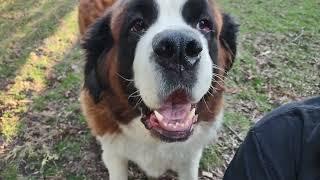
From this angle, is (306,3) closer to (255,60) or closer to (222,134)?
(255,60)

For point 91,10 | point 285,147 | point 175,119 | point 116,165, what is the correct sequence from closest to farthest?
1. point 285,147
2. point 175,119
3. point 116,165
4. point 91,10

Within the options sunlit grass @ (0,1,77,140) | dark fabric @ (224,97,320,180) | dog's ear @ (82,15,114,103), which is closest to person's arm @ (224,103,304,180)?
dark fabric @ (224,97,320,180)

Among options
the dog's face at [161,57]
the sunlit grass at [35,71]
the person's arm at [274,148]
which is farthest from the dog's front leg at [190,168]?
the sunlit grass at [35,71]

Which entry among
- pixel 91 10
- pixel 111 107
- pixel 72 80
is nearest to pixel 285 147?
pixel 111 107

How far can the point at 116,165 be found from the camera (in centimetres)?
348

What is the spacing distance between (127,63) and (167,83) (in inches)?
17.1

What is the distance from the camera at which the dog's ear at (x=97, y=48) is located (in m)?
3.12

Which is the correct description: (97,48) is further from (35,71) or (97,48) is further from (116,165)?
(35,71)

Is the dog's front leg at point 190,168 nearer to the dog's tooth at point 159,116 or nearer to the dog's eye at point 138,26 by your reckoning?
the dog's tooth at point 159,116

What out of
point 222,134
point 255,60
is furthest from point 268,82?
point 222,134

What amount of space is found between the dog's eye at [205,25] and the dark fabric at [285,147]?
0.65 meters

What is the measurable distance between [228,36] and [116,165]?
46.6 inches

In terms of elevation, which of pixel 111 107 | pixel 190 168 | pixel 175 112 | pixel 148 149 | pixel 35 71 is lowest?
pixel 35 71

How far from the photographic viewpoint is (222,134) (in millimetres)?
4422
